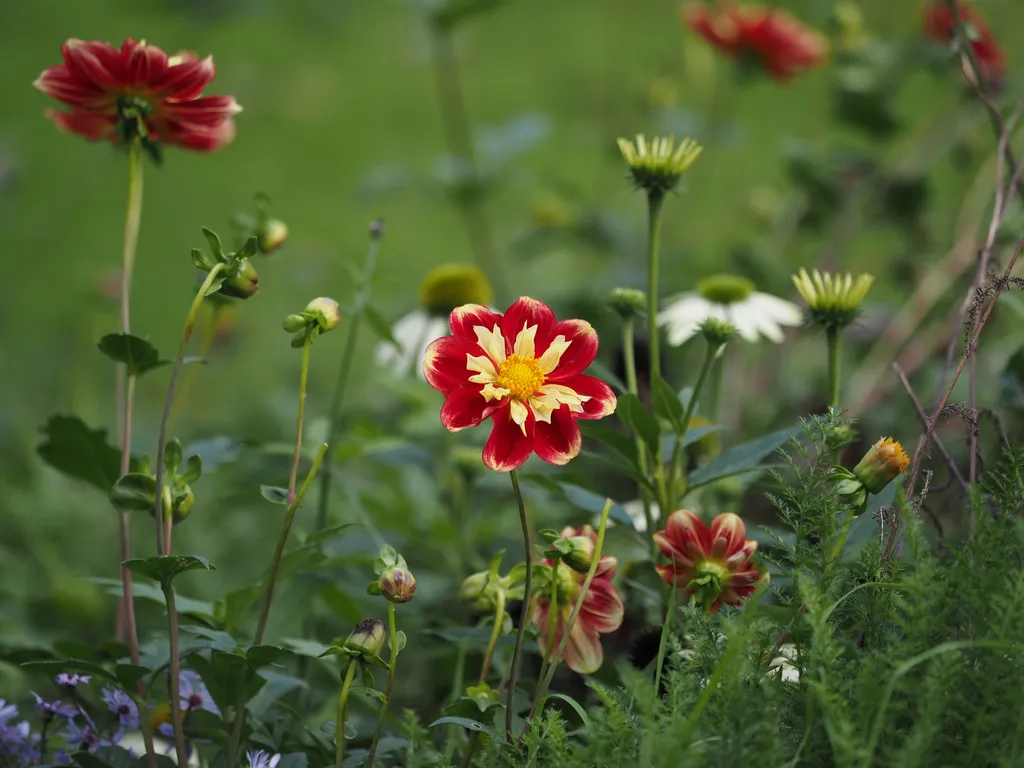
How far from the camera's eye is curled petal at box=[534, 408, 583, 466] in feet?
1.83

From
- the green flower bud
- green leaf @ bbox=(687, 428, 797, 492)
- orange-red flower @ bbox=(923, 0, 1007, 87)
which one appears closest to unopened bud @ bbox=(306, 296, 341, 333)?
the green flower bud

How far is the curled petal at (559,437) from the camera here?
22.0 inches

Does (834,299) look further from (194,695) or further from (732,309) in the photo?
(194,695)

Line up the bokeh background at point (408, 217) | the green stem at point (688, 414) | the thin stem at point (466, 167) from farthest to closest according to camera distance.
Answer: the thin stem at point (466, 167) < the bokeh background at point (408, 217) < the green stem at point (688, 414)

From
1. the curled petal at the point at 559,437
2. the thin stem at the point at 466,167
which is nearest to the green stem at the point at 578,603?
the curled petal at the point at 559,437

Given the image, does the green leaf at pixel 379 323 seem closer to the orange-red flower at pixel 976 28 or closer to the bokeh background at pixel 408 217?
the bokeh background at pixel 408 217

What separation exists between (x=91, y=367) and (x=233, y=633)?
125 cm

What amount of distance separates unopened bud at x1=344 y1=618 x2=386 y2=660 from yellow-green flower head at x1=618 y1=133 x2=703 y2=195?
1.05 feet

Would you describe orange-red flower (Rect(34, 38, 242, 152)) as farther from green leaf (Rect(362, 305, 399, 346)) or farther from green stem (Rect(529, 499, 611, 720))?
green stem (Rect(529, 499, 611, 720))

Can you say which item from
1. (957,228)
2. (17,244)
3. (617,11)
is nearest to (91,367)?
(17,244)

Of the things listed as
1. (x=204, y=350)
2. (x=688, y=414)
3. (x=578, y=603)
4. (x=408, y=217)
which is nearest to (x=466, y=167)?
(x=204, y=350)

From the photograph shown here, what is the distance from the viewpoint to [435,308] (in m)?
0.95

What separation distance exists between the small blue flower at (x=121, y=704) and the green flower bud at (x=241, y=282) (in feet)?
0.89

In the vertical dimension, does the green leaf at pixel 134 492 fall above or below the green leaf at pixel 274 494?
below
